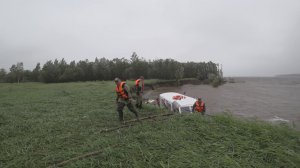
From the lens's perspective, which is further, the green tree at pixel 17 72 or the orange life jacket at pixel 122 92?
the green tree at pixel 17 72

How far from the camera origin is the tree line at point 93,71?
88688 millimetres

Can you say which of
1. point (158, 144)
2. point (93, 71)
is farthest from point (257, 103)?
point (93, 71)

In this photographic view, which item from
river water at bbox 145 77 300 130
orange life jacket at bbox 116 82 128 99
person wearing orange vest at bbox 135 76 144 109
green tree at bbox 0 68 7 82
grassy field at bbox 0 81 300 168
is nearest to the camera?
grassy field at bbox 0 81 300 168

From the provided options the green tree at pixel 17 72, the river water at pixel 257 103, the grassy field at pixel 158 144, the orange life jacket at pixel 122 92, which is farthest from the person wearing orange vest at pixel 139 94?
the green tree at pixel 17 72

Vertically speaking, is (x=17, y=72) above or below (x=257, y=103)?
above

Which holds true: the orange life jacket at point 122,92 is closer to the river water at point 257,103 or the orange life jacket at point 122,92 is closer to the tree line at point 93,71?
the river water at point 257,103

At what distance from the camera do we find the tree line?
8869 centimetres

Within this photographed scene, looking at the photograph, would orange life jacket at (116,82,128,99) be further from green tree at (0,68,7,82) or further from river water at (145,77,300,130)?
green tree at (0,68,7,82)

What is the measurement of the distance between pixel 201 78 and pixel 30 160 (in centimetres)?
11649

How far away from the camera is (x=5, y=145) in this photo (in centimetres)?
741

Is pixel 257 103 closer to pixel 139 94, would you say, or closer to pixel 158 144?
pixel 139 94

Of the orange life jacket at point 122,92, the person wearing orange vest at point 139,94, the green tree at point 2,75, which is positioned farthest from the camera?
the green tree at point 2,75

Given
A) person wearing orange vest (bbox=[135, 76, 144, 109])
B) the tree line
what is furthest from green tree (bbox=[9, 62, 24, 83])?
person wearing orange vest (bbox=[135, 76, 144, 109])

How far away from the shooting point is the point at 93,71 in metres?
90.6
